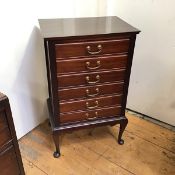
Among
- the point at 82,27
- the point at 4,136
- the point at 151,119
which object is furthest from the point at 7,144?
the point at 151,119

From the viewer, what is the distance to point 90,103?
4.50 ft

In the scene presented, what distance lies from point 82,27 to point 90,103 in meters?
0.45

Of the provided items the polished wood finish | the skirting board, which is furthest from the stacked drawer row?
the skirting board

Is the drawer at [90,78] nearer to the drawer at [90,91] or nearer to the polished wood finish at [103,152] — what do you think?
the drawer at [90,91]

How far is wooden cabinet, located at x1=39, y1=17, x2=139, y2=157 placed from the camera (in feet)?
3.80

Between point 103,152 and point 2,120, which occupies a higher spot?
point 2,120

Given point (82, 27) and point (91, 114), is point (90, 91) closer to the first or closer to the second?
point (91, 114)

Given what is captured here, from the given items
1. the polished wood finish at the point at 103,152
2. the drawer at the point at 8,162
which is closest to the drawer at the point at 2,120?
the drawer at the point at 8,162

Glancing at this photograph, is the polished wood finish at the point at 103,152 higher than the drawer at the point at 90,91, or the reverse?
the drawer at the point at 90,91

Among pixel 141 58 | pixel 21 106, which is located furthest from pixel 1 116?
pixel 141 58

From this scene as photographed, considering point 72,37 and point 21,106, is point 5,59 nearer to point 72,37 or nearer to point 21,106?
point 21,106

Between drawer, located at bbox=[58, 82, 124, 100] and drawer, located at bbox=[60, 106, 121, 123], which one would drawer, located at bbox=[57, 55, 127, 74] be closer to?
drawer, located at bbox=[58, 82, 124, 100]

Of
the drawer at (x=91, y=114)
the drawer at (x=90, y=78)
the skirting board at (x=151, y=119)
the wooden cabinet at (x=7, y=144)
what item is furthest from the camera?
the skirting board at (x=151, y=119)

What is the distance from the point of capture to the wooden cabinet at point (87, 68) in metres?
1.16
